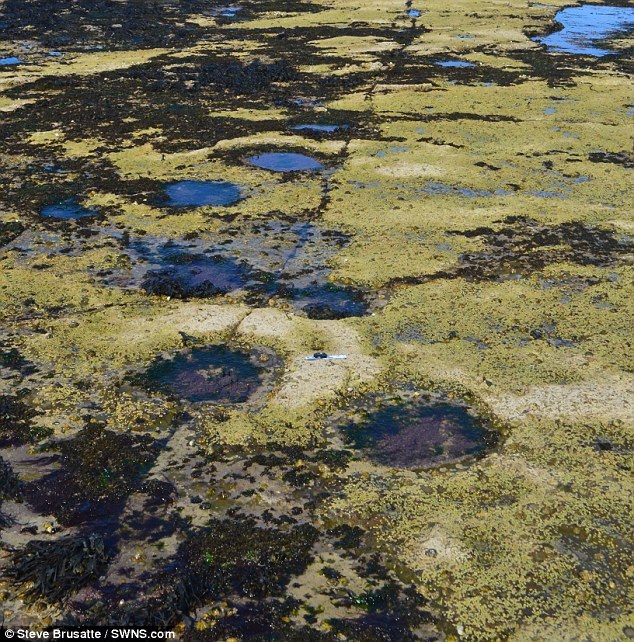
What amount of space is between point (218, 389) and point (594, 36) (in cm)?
2126

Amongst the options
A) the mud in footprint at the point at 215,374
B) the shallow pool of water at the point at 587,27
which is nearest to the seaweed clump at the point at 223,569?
the mud in footprint at the point at 215,374

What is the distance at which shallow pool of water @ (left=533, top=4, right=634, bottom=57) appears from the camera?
20797 millimetres

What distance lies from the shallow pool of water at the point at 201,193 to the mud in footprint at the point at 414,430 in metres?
4.81

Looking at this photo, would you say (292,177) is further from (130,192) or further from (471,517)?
(471,517)

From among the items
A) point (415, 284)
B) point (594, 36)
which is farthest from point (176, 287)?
point (594, 36)

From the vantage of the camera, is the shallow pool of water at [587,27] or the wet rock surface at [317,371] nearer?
the wet rock surface at [317,371]

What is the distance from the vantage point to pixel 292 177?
34.9ft

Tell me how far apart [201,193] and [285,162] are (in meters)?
1.71

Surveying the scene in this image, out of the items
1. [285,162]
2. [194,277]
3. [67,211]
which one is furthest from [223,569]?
[285,162]

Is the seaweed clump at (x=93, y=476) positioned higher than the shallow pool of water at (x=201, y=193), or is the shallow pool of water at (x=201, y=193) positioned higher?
the seaweed clump at (x=93, y=476)

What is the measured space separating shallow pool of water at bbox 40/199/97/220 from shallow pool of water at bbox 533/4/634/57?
15474mm

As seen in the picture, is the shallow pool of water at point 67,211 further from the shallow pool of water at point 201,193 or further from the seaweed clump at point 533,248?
the seaweed clump at point 533,248

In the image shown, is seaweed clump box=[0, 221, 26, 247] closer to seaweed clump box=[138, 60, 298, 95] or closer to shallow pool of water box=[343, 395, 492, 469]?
shallow pool of water box=[343, 395, 492, 469]

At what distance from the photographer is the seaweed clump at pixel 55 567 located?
13.5ft
